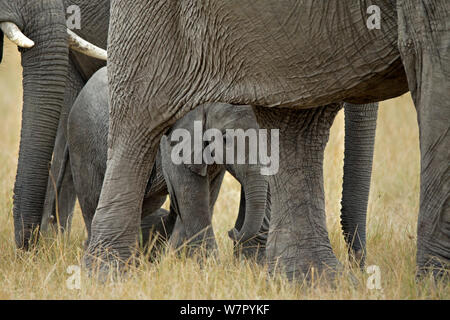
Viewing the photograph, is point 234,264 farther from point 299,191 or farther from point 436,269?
point 436,269

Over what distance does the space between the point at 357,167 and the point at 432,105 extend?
1773 millimetres

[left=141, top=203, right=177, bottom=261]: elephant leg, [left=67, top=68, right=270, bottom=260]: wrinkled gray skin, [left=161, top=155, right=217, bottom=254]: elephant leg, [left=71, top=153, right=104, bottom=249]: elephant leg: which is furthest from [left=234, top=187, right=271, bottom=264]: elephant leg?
[left=71, top=153, right=104, bottom=249]: elephant leg

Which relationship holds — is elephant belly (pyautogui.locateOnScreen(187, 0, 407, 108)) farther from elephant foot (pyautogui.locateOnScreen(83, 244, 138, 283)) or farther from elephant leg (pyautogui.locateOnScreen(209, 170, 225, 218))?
elephant leg (pyautogui.locateOnScreen(209, 170, 225, 218))

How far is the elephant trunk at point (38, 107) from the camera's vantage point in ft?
16.0

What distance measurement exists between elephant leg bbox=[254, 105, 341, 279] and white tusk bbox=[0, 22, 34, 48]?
4.15 ft

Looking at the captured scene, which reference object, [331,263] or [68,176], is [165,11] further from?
[68,176]

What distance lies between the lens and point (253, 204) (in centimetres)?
486

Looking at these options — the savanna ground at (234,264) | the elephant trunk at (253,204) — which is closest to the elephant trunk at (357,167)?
the savanna ground at (234,264)

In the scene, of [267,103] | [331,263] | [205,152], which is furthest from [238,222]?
[267,103]

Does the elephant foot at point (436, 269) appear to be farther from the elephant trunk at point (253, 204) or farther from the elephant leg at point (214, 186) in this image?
the elephant leg at point (214, 186)

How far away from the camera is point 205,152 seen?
5023mm

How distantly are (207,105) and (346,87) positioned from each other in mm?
1562

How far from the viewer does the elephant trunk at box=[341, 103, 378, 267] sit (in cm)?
488

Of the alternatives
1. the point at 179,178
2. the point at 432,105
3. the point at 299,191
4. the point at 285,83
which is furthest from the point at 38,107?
the point at 432,105
